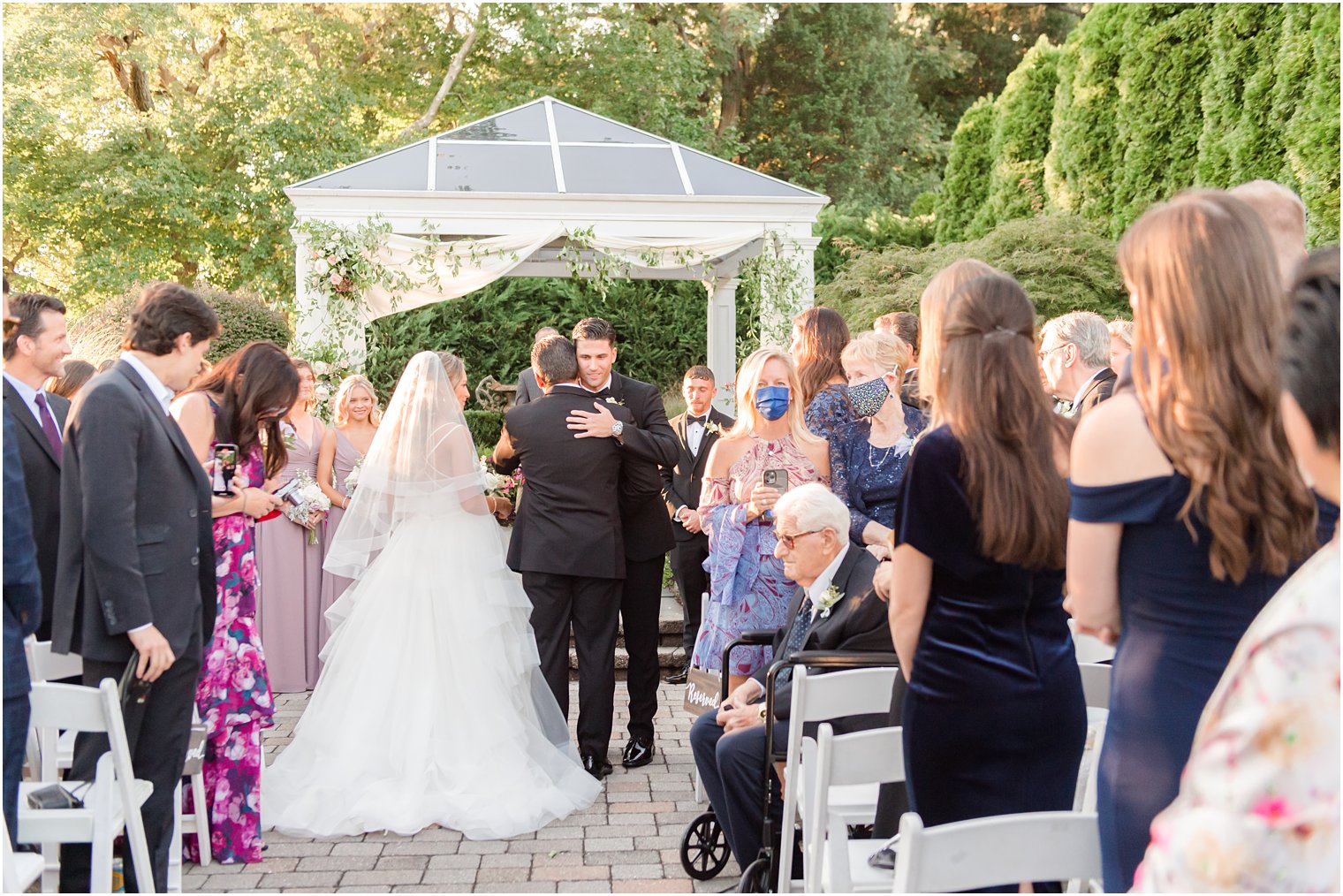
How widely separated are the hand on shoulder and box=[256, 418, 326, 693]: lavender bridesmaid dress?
536 centimetres

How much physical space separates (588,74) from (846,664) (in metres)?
18.4

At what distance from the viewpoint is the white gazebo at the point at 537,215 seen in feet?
28.0

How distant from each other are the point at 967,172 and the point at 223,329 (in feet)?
33.0

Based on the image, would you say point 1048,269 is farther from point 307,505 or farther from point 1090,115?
point 307,505

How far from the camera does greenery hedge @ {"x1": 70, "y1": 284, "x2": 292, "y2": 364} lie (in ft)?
34.3

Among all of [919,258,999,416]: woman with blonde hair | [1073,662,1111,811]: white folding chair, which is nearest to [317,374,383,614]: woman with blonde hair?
[1073,662,1111,811]: white folding chair

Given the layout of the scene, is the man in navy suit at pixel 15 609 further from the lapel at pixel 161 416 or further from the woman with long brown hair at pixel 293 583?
the woman with long brown hair at pixel 293 583

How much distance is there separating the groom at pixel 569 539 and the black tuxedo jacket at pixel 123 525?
1798 millimetres

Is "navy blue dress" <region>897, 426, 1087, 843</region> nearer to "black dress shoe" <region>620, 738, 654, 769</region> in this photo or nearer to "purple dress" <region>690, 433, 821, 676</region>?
"purple dress" <region>690, 433, 821, 676</region>

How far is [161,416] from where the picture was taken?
11.1 feet

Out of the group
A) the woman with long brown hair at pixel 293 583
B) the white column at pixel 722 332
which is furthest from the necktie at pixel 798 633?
the white column at pixel 722 332

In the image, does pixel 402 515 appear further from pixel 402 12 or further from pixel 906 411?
pixel 402 12

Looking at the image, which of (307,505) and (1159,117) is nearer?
(307,505)

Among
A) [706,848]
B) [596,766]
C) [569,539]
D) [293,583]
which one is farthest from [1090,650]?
[293,583]
